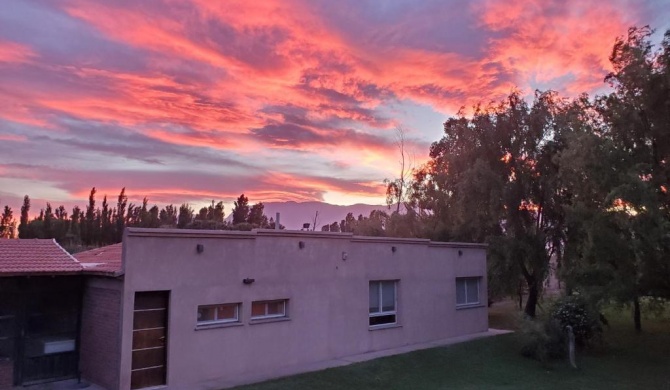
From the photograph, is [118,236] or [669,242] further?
[118,236]

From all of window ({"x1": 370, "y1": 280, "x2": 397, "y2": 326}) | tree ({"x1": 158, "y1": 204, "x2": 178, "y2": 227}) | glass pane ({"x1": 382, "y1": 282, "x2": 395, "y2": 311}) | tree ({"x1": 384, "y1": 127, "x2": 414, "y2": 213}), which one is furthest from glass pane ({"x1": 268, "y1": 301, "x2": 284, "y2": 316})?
tree ({"x1": 158, "y1": 204, "x2": 178, "y2": 227})

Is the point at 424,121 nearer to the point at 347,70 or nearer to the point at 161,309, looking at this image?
the point at 347,70

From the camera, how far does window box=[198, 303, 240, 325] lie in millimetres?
13605

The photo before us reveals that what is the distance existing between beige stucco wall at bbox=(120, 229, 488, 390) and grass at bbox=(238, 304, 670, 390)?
1.40m

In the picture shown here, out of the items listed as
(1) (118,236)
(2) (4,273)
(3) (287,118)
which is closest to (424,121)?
(3) (287,118)

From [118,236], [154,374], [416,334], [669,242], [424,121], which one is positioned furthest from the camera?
[118,236]

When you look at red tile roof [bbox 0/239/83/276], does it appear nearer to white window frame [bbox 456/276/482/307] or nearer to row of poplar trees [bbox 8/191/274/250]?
white window frame [bbox 456/276/482/307]

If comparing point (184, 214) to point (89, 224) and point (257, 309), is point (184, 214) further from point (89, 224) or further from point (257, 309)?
point (257, 309)

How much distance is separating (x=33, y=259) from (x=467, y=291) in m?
16.9

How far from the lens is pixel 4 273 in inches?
463

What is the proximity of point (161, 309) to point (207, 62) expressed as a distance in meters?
9.22

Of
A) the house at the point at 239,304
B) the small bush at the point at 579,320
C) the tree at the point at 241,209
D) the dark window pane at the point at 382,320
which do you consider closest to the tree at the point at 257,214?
the tree at the point at 241,209

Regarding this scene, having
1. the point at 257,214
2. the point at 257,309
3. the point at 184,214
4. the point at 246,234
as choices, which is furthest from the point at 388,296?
the point at 257,214

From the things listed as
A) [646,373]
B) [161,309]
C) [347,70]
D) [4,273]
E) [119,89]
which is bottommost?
[646,373]
